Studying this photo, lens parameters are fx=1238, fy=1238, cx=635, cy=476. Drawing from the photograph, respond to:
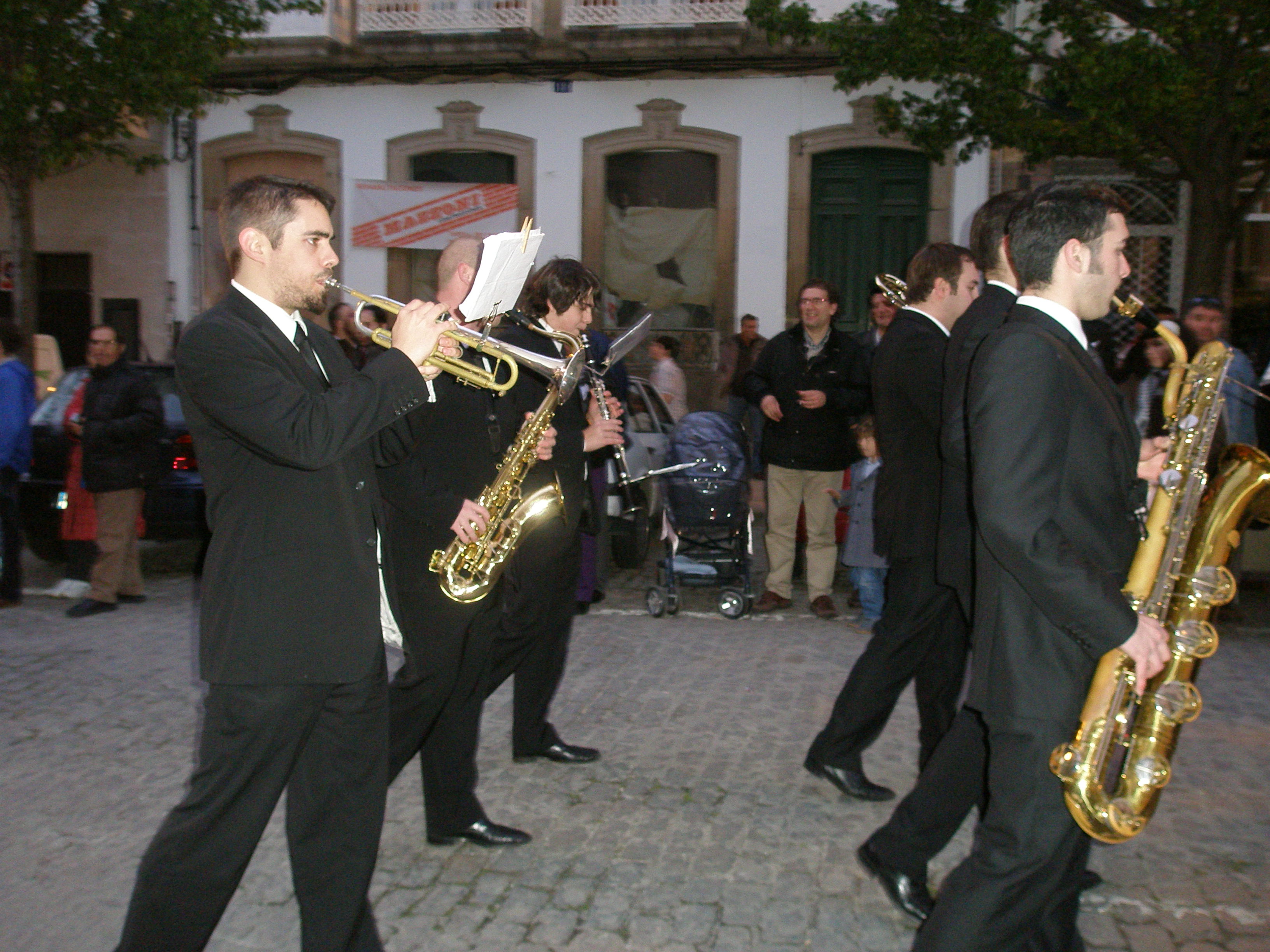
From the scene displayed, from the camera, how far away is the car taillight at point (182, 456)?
28.3 feet

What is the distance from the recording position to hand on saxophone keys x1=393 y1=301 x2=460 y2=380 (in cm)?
287

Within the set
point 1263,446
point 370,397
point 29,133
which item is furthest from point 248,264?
point 29,133

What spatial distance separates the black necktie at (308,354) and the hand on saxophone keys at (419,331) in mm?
231

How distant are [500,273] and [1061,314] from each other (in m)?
1.42

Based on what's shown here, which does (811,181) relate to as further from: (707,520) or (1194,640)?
(1194,640)

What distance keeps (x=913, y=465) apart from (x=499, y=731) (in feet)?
7.33

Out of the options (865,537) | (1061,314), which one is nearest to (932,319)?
(1061,314)

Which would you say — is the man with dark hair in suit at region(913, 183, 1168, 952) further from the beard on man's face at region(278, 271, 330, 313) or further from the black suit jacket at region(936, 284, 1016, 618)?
the beard on man's face at region(278, 271, 330, 313)

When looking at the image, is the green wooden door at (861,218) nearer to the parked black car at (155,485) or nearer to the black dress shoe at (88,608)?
the parked black car at (155,485)

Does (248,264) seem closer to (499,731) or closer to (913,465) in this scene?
(913,465)

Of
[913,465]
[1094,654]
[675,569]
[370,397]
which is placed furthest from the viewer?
[675,569]

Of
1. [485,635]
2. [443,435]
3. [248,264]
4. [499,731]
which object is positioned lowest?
[499,731]

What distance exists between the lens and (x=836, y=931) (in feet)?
11.8

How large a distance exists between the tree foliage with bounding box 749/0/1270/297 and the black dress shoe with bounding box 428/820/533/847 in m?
7.96
